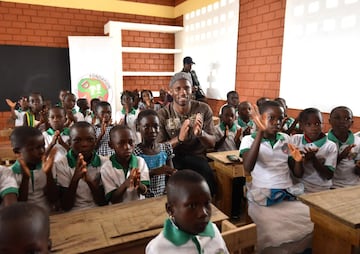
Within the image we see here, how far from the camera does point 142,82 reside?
7.48 m

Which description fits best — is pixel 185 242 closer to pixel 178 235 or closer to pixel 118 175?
pixel 178 235

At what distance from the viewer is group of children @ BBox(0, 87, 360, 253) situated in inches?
45.1

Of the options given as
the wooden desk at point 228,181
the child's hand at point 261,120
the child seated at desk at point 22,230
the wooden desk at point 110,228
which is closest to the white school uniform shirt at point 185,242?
the wooden desk at point 110,228

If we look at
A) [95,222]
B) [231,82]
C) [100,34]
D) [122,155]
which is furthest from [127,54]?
[95,222]

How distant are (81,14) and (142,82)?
2111 millimetres

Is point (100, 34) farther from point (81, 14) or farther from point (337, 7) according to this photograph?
point (337, 7)

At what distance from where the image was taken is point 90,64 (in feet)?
20.5

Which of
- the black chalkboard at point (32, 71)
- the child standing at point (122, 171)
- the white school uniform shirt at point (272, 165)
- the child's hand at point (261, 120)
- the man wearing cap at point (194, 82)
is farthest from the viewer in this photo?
the black chalkboard at point (32, 71)

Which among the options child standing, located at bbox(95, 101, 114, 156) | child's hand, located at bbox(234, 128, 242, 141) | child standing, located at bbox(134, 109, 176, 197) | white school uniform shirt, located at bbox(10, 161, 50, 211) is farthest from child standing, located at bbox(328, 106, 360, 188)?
white school uniform shirt, located at bbox(10, 161, 50, 211)

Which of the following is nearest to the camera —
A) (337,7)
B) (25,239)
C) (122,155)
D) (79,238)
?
(25,239)

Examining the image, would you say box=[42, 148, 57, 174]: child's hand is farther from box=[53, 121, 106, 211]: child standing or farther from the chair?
the chair

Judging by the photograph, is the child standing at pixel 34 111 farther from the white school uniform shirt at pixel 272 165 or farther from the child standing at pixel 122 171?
the white school uniform shirt at pixel 272 165

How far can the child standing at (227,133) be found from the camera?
3.31m

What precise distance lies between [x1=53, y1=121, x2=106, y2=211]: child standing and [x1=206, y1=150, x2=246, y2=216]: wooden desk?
3.60 ft
